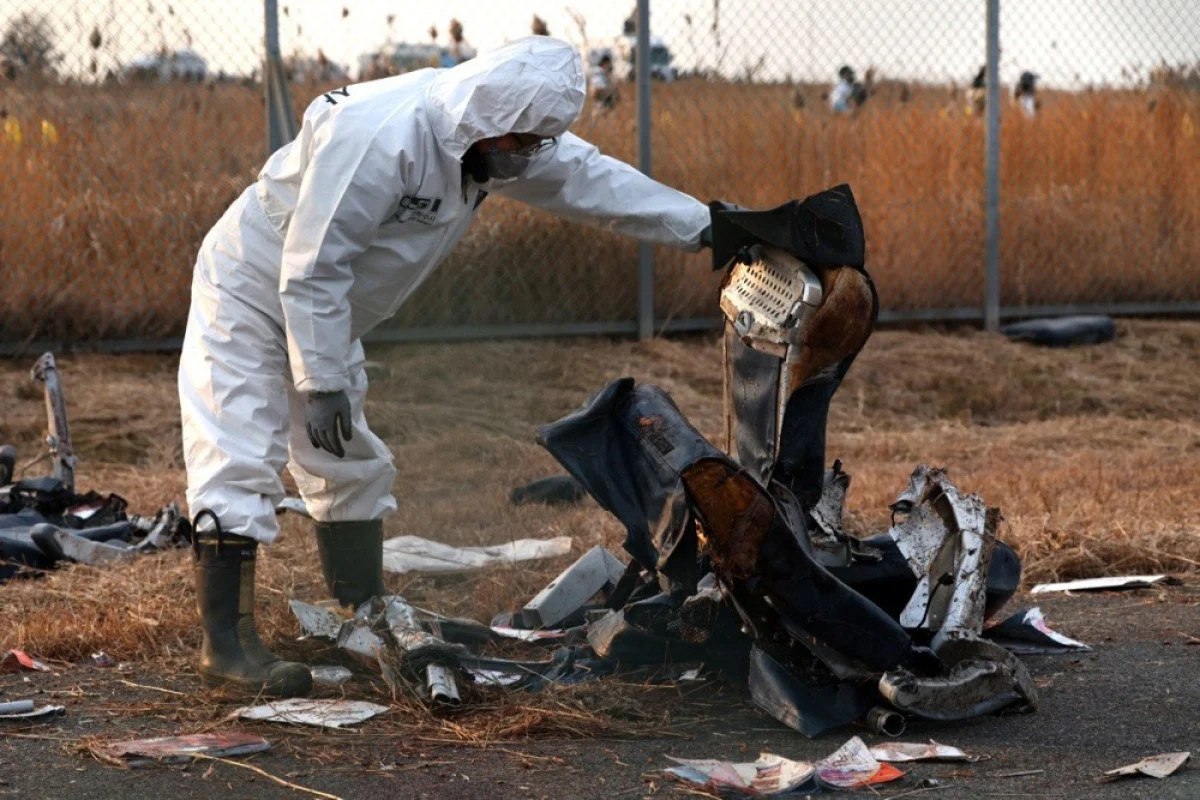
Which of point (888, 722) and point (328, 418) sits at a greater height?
point (328, 418)

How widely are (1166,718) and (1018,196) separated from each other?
22.8ft

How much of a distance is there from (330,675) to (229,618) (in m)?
0.30

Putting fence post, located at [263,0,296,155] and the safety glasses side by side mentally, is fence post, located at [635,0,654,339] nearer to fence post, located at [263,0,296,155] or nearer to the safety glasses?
fence post, located at [263,0,296,155]

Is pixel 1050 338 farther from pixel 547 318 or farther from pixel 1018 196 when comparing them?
pixel 547 318

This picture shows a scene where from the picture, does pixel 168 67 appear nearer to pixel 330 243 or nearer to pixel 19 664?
pixel 19 664

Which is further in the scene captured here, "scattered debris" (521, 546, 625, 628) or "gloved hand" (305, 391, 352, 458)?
"scattered debris" (521, 546, 625, 628)

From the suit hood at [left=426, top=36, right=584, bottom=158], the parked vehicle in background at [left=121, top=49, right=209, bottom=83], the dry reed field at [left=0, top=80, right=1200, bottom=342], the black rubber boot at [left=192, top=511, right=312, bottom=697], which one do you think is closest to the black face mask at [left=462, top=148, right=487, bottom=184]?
the suit hood at [left=426, top=36, right=584, bottom=158]

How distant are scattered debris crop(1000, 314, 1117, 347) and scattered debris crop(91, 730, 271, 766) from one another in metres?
7.31

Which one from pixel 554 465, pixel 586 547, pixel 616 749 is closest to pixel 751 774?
pixel 616 749

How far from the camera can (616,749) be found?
11.8ft

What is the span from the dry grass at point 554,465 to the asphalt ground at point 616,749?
213 millimetres

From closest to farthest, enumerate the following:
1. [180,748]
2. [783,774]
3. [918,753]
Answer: [783,774] < [918,753] < [180,748]

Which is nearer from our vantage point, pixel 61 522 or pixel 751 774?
pixel 751 774

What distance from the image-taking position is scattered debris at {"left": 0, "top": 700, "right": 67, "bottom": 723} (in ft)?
12.8
